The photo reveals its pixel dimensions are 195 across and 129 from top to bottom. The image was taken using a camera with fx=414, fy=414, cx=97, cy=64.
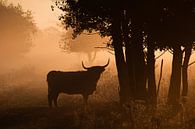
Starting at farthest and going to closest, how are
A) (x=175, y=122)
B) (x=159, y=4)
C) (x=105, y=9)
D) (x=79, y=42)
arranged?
1. (x=79, y=42)
2. (x=105, y=9)
3. (x=159, y=4)
4. (x=175, y=122)

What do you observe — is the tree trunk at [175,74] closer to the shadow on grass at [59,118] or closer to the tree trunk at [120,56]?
the tree trunk at [120,56]

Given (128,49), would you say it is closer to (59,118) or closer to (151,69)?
(151,69)

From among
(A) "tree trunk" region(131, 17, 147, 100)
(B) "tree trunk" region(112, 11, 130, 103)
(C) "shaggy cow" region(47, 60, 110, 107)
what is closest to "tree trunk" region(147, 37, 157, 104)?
(A) "tree trunk" region(131, 17, 147, 100)

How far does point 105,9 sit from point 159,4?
2580 mm

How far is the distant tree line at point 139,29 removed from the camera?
17.4 metres

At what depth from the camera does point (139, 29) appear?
60.4 feet

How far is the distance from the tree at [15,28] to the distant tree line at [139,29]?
54199mm

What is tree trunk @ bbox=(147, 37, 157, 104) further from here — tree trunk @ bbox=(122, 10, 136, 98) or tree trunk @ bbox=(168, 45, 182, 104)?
tree trunk @ bbox=(122, 10, 136, 98)

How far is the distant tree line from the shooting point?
57.0ft

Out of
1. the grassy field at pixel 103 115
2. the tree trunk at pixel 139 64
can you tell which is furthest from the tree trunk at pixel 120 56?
the grassy field at pixel 103 115

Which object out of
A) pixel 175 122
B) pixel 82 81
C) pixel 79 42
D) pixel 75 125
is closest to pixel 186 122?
pixel 175 122

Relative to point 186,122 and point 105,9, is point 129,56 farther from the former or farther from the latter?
point 186,122

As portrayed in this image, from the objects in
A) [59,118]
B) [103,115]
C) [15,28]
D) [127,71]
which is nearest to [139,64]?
[127,71]

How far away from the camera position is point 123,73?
1886 cm
